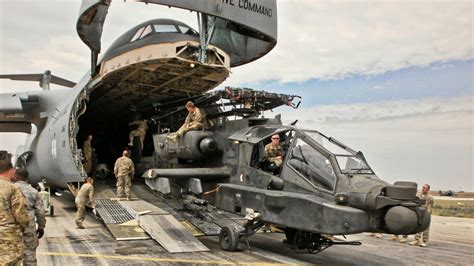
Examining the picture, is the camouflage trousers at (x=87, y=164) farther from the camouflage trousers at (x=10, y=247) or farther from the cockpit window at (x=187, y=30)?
the camouflage trousers at (x=10, y=247)

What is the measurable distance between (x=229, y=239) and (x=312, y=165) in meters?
2.11

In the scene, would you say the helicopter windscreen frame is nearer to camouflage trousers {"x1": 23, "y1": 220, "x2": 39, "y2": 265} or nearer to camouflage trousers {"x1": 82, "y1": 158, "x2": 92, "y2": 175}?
camouflage trousers {"x1": 23, "y1": 220, "x2": 39, "y2": 265}

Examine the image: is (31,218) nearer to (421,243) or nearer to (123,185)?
(123,185)

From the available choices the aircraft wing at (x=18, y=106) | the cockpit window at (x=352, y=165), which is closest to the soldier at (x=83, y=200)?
the aircraft wing at (x=18, y=106)

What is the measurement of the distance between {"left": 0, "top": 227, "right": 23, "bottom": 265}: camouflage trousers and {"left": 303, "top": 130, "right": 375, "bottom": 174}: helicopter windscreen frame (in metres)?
4.77

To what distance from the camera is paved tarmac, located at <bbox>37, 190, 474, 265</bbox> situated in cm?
721

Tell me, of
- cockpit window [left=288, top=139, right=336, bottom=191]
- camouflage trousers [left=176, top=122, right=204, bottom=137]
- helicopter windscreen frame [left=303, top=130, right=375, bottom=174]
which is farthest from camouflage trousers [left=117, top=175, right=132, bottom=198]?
helicopter windscreen frame [left=303, top=130, right=375, bottom=174]

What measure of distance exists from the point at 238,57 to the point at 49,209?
280 inches

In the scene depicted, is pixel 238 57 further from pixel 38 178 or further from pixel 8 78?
pixel 8 78

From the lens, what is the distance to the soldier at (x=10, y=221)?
461 cm

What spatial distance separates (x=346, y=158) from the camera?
727 centimetres

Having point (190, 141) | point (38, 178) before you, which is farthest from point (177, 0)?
point (38, 178)

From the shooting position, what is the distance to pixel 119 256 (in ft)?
24.2

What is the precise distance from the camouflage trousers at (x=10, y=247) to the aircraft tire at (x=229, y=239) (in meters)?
4.00
